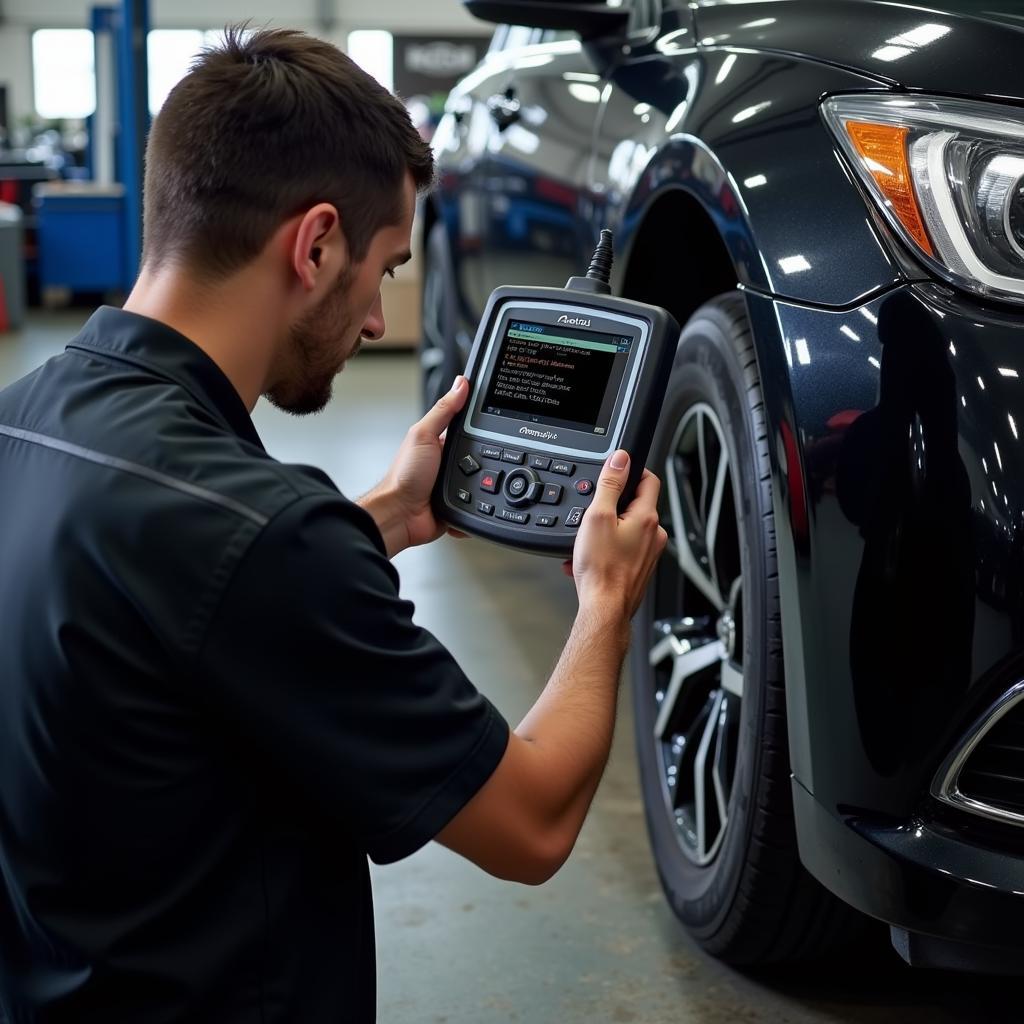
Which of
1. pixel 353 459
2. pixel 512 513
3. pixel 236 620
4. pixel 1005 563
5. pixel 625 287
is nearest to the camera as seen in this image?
pixel 236 620

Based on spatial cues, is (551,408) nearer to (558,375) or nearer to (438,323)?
(558,375)

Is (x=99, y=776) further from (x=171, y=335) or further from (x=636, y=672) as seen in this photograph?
(x=636, y=672)

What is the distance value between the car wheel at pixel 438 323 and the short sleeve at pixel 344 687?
2505mm

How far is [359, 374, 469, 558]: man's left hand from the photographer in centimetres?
138

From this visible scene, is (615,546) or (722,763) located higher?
(615,546)

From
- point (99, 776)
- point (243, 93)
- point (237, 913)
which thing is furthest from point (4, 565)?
point (243, 93)

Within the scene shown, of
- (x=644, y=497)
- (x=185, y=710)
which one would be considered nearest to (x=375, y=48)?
(x=644, y=497)

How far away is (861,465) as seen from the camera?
1.23 metres

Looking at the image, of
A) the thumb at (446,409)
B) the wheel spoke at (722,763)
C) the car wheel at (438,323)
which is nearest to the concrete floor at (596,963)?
the wheel spoke at (722,763)

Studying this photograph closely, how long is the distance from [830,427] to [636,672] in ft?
2.51

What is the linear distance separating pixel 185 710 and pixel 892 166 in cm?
81

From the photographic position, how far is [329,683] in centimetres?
86

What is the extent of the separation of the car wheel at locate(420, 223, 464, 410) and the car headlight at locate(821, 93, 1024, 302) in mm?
2091

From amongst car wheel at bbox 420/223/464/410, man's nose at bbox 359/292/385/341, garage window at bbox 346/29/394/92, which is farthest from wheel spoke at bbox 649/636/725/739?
garage window at bbox 346/29/394/92
